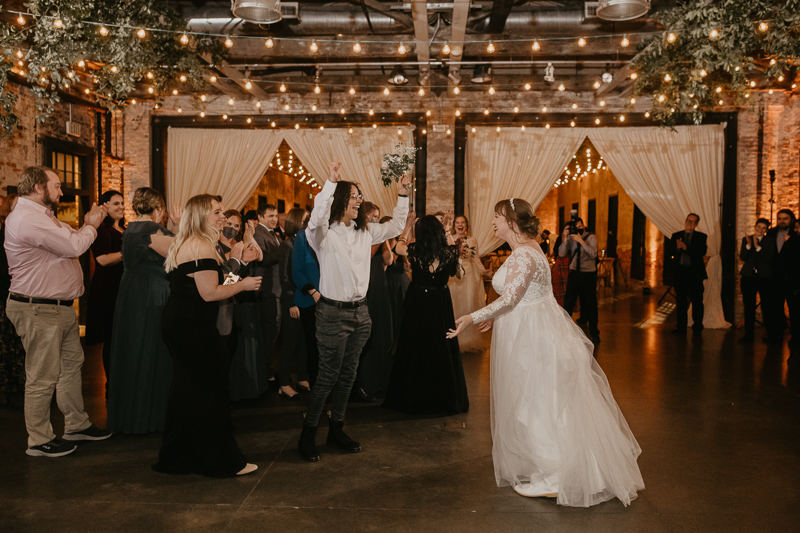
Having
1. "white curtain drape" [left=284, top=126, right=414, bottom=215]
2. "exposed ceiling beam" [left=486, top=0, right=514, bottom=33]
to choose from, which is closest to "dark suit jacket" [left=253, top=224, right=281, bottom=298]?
"exposed ceiling beam" [left=486, top=0, right=514, bottom=33]

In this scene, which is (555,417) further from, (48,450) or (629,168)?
(629,168)

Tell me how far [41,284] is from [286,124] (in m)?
6.50

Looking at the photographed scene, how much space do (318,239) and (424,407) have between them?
1682 millimetres

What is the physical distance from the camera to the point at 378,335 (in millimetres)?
4918

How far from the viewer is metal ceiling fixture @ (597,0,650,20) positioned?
176 inches

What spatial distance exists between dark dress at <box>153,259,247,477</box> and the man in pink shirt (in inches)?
30.2

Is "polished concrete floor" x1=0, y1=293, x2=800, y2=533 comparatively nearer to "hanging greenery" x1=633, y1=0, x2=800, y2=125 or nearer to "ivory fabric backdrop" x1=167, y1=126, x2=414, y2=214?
"hanging greenery" x1=633, y1=0, x2=800, y2=125

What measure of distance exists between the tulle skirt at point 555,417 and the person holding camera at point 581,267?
192 inches

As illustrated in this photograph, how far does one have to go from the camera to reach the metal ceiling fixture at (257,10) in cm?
448

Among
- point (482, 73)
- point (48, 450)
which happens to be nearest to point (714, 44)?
point (482, 73)

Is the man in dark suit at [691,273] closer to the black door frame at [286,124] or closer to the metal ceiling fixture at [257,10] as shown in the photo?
the black door frame at [286,124]

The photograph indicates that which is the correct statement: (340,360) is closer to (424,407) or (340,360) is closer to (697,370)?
(424,407)

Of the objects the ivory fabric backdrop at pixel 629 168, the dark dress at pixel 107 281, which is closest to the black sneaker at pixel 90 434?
the dark dress at pixel 107 281

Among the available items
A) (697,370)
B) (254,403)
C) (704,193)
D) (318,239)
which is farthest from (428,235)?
(704,193)
